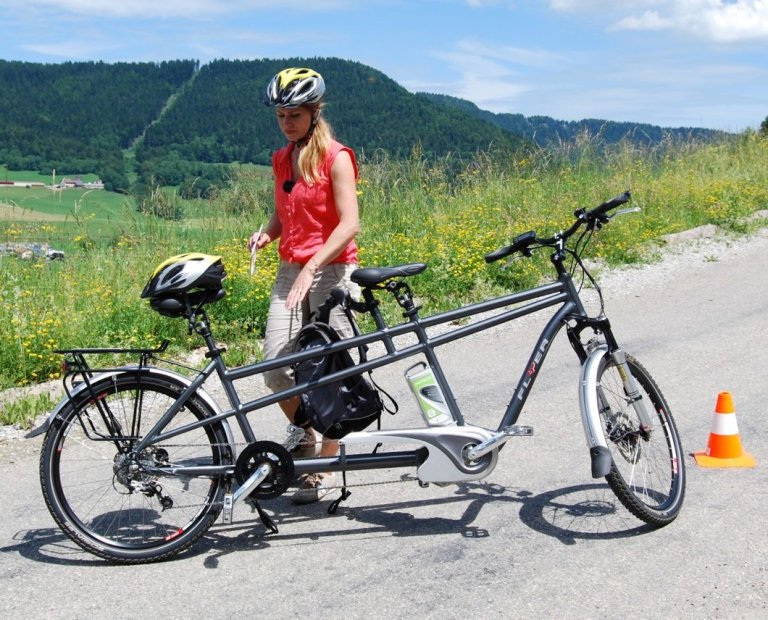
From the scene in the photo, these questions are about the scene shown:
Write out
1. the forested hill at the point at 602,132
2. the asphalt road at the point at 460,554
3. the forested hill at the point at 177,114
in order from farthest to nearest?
the forested hill at the point at 177,114, the forested hill at the point at 602,132, the asphalt road at the point at 460,554

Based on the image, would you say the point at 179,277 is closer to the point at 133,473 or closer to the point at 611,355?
the point at 133,473

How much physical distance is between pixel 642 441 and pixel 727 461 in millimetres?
757

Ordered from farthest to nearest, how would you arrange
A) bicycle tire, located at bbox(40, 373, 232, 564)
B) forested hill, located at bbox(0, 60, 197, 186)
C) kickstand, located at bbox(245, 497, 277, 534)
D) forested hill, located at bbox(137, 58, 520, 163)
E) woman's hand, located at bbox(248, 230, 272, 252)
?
forested hill, located at bbox(0, 60, 197, 186)
forested hill, located at bbox(137, 58, 520, 163)
woman's hand, located at bbox(248, 230, 272, 252)
kickstand, located at bbox(245, 497, 277, 534)
bicycle tire, located at bbox(40, 373, 232, 564)

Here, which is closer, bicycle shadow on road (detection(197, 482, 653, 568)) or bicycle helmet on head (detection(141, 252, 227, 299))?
bicycle helmet on head (detection(141, 252, 227, 299))

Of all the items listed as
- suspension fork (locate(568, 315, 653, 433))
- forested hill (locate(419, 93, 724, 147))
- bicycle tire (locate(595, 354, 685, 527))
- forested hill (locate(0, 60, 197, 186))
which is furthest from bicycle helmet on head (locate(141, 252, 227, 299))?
forested hill (locate(0, 60, 197, 186))

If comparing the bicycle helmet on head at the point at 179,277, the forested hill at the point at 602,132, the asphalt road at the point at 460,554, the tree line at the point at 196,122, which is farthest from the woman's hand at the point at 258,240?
the forested hill at the point at 602,132

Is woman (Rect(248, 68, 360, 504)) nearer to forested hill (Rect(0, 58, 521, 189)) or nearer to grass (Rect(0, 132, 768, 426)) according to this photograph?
grass (Rect(0, 132, 768, 426))

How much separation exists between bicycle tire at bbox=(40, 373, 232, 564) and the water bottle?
0.88 m

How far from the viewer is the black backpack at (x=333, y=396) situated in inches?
160

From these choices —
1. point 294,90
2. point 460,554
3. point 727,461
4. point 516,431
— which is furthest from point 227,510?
point 727,461

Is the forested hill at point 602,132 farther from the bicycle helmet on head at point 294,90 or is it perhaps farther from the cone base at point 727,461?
the bicycle helmet on head at point 294,90

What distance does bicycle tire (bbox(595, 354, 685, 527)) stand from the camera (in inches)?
168

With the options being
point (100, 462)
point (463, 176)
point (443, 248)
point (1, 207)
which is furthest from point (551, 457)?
point (463, 176)

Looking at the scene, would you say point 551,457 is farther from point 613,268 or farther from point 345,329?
point 613,268
